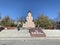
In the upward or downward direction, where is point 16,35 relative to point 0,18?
downward

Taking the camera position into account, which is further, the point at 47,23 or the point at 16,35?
the point at 47,23

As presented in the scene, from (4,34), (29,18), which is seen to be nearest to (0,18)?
(29,18)

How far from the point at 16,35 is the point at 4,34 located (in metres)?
1.82

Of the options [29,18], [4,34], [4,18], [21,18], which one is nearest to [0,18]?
[4,18]

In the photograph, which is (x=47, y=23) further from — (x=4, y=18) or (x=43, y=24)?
(x=4, y=18)

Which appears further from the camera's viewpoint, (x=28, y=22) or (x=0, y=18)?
(x=0, y=18)

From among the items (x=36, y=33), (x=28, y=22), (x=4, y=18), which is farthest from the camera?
(x=4, y=18)

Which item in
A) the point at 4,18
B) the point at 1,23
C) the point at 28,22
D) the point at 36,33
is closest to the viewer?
the point at 36,33

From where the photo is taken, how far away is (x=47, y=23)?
178ft

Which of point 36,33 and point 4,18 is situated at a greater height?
point 4,18

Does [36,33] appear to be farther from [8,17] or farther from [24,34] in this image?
[8,17]

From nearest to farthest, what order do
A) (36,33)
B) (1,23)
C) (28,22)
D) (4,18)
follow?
(36,33) → (28,22) → (1,23) → (4,18)

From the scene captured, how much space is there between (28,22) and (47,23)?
6.25 meters

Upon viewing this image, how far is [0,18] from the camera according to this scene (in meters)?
64.9
